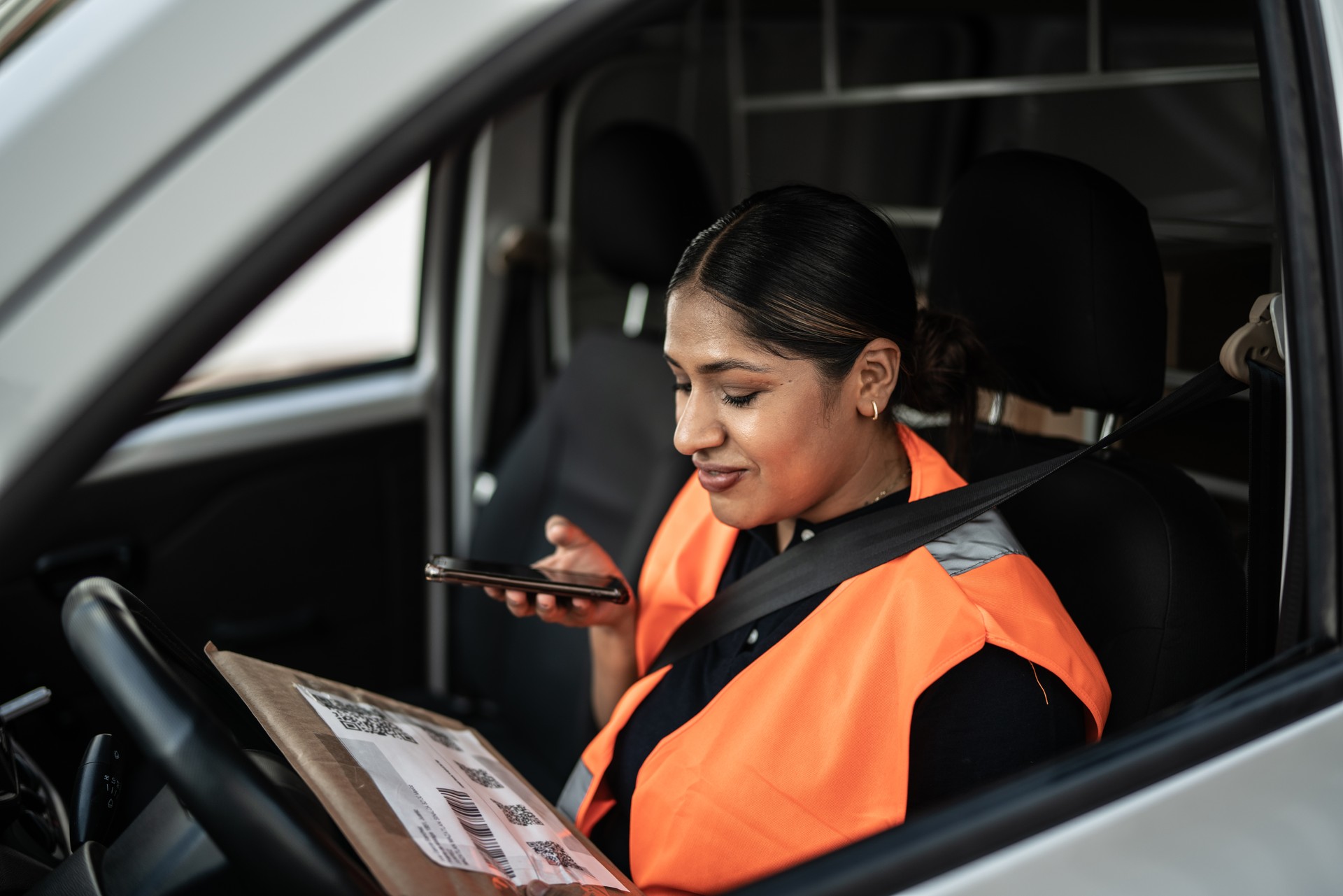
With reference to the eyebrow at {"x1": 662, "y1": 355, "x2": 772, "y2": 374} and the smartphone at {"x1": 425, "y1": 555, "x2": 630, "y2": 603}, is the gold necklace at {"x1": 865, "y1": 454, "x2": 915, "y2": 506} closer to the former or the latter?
the eyebrow at {"x1": 662, "y1": 355, "x2": 772, "y2": 374}

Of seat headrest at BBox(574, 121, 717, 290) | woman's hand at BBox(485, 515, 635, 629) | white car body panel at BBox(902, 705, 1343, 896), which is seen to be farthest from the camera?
seat headrest at BBox(574, 121, 717, 290)

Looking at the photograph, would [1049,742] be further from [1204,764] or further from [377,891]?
[377,891]

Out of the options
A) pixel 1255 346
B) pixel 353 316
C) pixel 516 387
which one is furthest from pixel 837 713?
pixel 353 316

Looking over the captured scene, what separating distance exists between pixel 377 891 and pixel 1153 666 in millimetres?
829

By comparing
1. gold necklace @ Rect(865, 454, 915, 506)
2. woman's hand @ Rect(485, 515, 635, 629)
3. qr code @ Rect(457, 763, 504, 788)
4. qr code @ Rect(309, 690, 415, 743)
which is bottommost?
qr code @ Rect(457, 763, 504, 788)

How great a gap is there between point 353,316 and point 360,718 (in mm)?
2571

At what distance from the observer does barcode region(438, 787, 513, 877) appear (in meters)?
0.87

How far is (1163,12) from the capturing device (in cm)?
245

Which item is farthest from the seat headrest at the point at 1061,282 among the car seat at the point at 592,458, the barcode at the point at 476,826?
the barcode at the point at 476,826

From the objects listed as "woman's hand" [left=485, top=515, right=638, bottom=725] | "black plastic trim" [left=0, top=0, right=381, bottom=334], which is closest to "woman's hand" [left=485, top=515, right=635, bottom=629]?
"woman's hand" [left=485, top=515, right=638, bottom=725]

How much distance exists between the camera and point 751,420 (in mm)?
1185

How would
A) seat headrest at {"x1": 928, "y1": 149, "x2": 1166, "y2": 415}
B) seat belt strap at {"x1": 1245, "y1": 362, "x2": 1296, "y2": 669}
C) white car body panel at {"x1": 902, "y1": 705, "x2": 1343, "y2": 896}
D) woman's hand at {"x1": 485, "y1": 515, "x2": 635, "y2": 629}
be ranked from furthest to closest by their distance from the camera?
woman's hand at {"x1": 485, "y1": 515, "x2": 635, "y2": 629}, seat headrest at {"x1": 928, "y1": 149, "x2": 1166, "y2": 415}, seat belt strap at {"x1": 1245, "y1": 362, "x2": 1296, "y2": 669}, white car body panel at {"x1": 902, "y1": 705, "x2": 1343, "y2": 896}

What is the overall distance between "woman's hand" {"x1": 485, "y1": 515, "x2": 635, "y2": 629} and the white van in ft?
1.21

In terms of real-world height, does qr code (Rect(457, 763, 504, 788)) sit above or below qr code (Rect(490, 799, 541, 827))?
above
